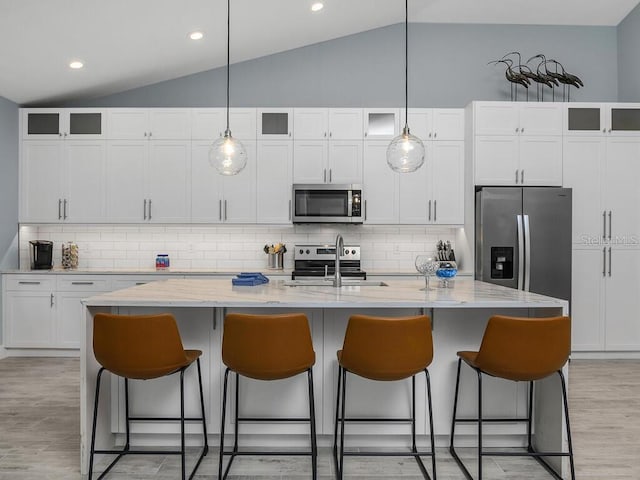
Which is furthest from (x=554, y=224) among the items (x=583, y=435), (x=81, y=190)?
(x=81, y=190)

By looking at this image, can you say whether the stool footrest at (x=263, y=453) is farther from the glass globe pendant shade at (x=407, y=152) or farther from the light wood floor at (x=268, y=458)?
the glass globe pendant shade at (x=407, y=152)

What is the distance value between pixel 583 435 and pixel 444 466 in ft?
3.54

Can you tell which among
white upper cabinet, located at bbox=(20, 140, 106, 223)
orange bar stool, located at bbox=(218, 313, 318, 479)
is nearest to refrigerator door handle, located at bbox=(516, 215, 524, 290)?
orange bar stool, located at bbox=(218, 313, 318, 479)

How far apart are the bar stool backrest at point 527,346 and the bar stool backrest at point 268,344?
3.01 ft

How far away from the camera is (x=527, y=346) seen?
2309mm

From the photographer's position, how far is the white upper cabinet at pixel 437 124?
203 inches

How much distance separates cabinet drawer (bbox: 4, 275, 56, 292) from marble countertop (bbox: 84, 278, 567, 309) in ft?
7.81

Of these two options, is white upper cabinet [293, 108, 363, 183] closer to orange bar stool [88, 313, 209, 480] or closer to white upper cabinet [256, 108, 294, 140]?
white upper cabinet [256, 108, 294, 140]

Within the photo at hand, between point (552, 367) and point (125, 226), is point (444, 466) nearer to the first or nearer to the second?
point (552, 367)

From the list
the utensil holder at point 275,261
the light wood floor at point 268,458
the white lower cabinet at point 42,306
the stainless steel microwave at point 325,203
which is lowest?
the light wood floor at point 268,458

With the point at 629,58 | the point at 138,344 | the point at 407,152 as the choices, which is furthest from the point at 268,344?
the point at 629,58

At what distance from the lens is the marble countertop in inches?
97.0

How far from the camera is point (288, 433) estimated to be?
2.82m

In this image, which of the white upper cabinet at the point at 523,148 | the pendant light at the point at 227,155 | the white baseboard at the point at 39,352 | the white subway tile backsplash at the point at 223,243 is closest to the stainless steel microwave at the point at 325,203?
the white subway tile backsplash at the point at 223,243
